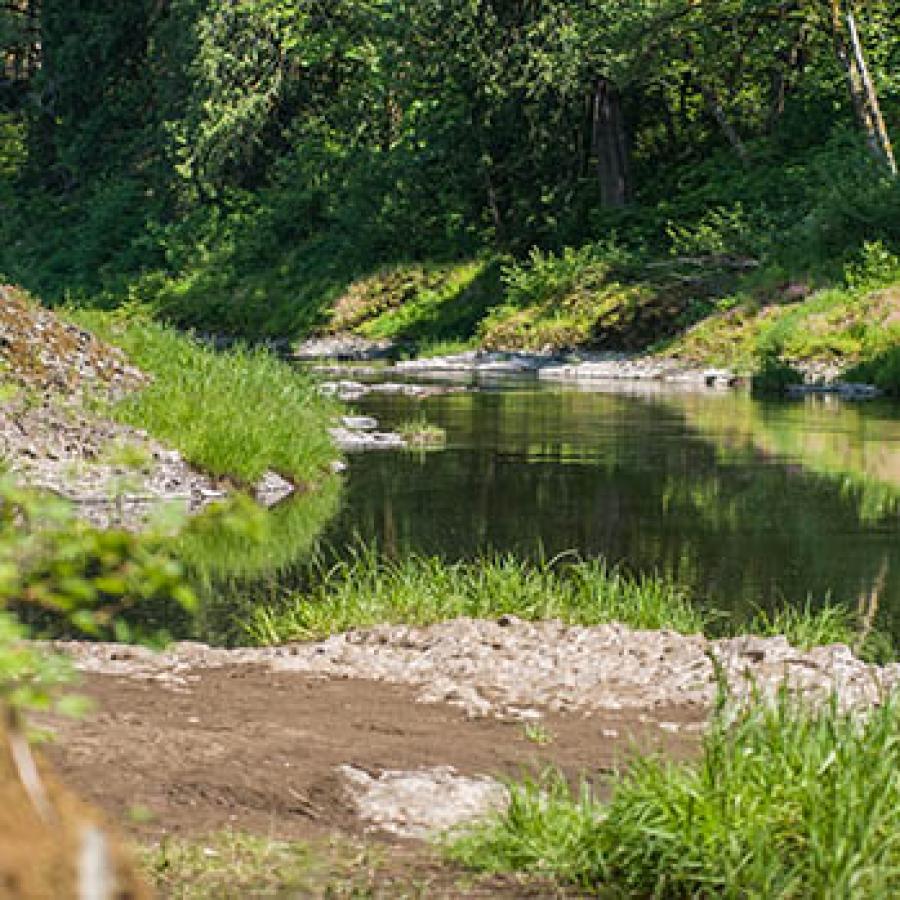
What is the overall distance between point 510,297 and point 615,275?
9.65ft

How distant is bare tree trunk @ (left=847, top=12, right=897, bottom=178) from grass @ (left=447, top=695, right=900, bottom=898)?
1344 inches

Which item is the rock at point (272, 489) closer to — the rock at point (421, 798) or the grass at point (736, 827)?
the rock at point (421, 798)

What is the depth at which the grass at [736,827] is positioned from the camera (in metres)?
4.81

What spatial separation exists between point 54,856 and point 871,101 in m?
38.8

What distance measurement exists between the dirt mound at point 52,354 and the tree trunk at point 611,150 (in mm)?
29904

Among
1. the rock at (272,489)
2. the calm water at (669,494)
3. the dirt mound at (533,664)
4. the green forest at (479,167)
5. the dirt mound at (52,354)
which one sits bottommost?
the calm water at (669,494)

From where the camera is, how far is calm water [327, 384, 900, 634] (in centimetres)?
1374

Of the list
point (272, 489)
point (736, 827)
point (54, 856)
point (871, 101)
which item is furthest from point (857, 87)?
point (54, 856)

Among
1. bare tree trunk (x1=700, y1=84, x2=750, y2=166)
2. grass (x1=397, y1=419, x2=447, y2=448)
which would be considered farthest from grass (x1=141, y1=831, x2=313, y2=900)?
bare tree trunk (x1=700, y1=84, x2=750, y2=166)

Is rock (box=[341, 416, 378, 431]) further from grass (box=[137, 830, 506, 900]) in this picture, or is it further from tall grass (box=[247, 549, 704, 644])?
grass (box=[137, 830, 506, 900])

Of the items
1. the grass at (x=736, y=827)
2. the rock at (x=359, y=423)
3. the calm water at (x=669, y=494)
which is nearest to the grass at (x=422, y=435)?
the calm water at (x=669, y=494)

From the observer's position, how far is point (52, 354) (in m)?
17.4

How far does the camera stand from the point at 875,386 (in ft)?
101

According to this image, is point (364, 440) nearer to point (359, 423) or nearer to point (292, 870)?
point (359, 423)
